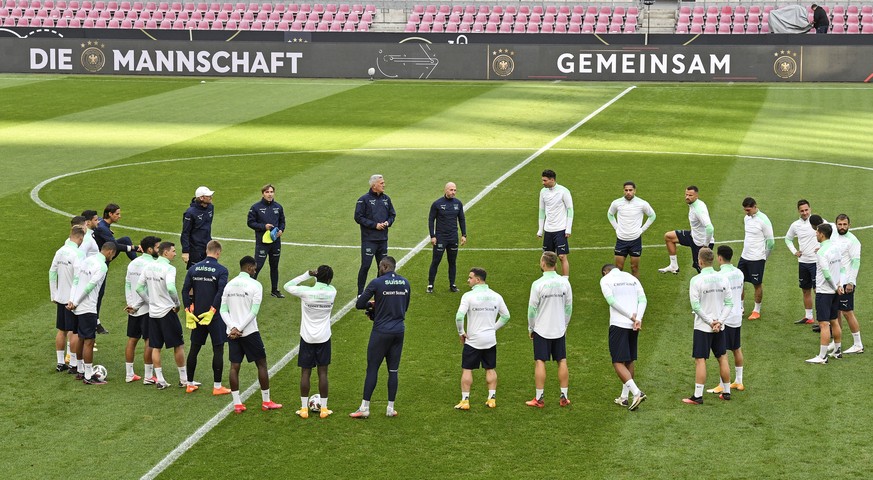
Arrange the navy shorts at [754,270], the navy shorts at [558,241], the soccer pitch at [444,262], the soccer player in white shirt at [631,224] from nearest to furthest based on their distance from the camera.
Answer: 1. the soccer pitch at [444,262]
2. the navy shorts at [754,270]
3. the soccer player in white shirt at [631,224]
4. the navy shorts at [558,241]

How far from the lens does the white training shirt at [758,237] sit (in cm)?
1841

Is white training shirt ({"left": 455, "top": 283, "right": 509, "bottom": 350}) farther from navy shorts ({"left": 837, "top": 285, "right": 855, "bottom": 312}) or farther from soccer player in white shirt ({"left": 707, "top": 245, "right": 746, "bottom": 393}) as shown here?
navy shorts ({"left": 837, "top": 285, "right": 855, "bottom": 312})

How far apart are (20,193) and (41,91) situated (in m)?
20.4

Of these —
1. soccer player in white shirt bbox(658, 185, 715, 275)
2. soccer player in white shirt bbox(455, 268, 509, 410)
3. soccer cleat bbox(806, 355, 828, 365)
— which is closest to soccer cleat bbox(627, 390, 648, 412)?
soccer player in white shirt bbox(455, 268, 509, 410)

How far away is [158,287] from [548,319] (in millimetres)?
4857

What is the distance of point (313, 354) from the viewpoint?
14.4m

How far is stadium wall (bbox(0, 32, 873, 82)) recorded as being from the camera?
48938 millimetres

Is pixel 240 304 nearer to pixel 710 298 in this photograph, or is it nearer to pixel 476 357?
pixel 476 357

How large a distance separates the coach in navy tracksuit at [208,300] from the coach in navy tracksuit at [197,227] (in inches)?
147

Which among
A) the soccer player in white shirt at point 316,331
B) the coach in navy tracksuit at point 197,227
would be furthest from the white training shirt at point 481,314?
the coach in navy tracksuit at point 197,227

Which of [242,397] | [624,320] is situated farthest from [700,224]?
[242,397]

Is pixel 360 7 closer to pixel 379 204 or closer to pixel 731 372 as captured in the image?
pixel 379 204

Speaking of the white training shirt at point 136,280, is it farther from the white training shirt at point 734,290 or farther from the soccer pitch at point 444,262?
the white training shirt at point 734,290

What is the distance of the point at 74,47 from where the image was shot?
175ft
